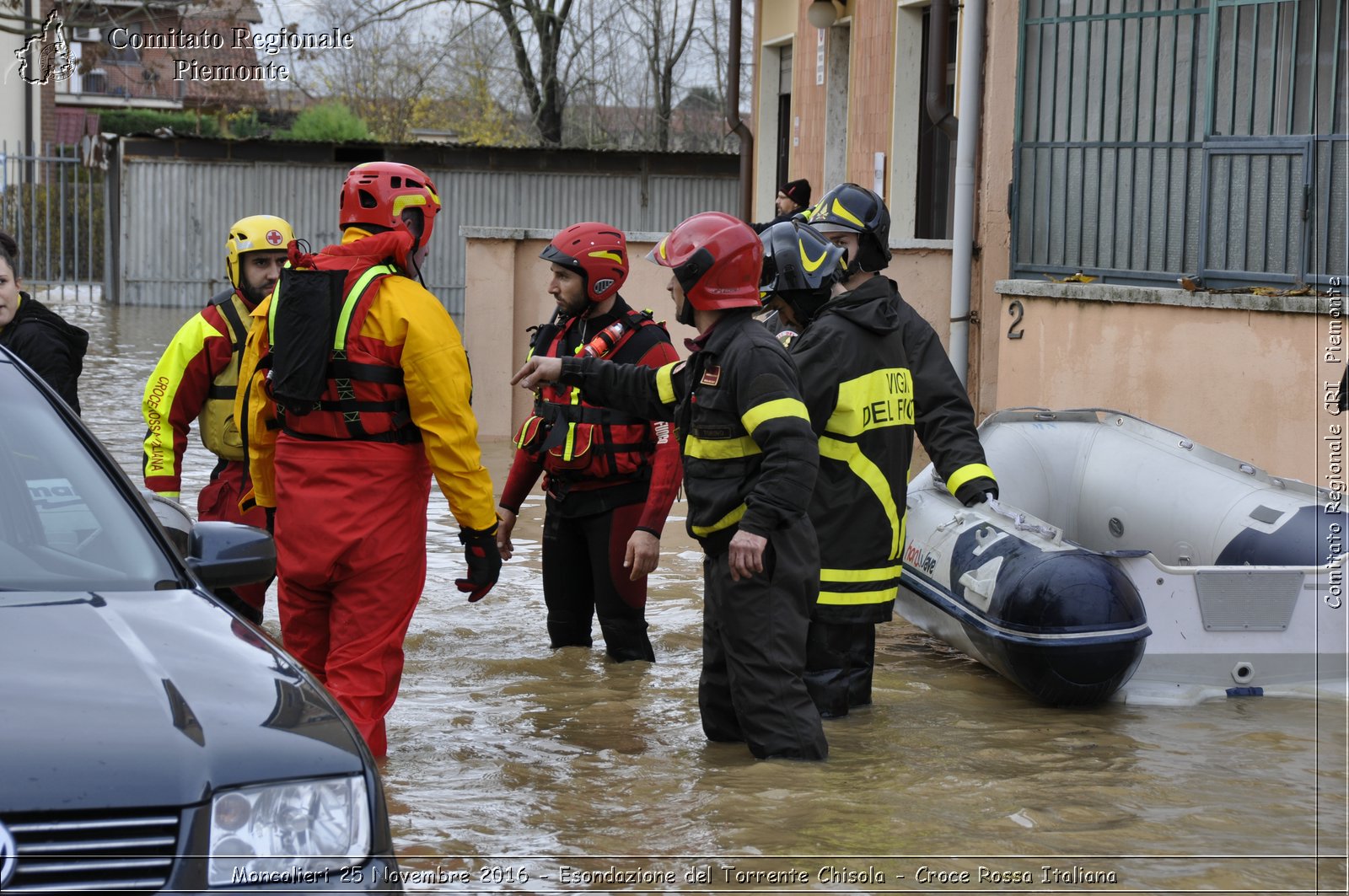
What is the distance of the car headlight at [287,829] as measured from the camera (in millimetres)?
2604

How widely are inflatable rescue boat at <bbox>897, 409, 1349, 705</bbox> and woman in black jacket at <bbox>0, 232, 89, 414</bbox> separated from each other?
3.48 meters

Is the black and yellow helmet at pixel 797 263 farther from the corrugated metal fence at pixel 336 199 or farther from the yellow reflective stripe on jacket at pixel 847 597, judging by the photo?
the corrugated metal fence at pixel 336 199

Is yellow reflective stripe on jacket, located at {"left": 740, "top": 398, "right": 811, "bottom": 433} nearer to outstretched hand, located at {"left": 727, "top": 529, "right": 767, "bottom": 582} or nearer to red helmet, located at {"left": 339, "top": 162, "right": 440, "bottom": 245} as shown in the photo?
outstretched hand, located at {"left": 727, "top": 529, "right": 767, "bottom": 582}

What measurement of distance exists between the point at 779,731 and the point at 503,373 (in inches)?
337

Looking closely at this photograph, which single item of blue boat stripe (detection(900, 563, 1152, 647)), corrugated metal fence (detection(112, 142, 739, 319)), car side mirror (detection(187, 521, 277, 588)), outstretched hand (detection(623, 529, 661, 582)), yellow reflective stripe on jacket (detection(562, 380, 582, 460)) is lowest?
blue boat stripe (detection(900, 563, 1152, 647))

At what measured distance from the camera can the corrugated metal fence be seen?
80.7 feet

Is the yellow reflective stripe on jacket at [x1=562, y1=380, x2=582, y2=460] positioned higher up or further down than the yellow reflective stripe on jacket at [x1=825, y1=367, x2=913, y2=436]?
further down

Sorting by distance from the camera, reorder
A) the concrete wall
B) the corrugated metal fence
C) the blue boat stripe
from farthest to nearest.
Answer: the corrugated metal fence < the concrete wall < the blue boat stripe

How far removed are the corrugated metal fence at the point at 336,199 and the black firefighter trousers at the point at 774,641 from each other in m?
20.4

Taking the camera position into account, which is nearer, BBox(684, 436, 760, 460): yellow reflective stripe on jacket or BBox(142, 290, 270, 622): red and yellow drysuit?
BBox(684, 436, 760, 460): yellow reflective stripe on jacket

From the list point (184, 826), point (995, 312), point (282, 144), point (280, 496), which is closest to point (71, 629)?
point (184, 826)

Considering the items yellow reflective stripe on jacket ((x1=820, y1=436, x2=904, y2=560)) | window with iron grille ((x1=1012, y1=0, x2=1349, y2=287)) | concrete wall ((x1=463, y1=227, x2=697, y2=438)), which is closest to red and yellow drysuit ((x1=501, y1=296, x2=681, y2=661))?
yellow reflective stripe on jacket ((x1=820, y1=436, x2=904, y2=560))

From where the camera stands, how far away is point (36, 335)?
5883 mm

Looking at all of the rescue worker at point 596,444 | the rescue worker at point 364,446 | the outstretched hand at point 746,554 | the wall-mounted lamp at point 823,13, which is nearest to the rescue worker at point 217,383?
the rescue worker at point 596,444
